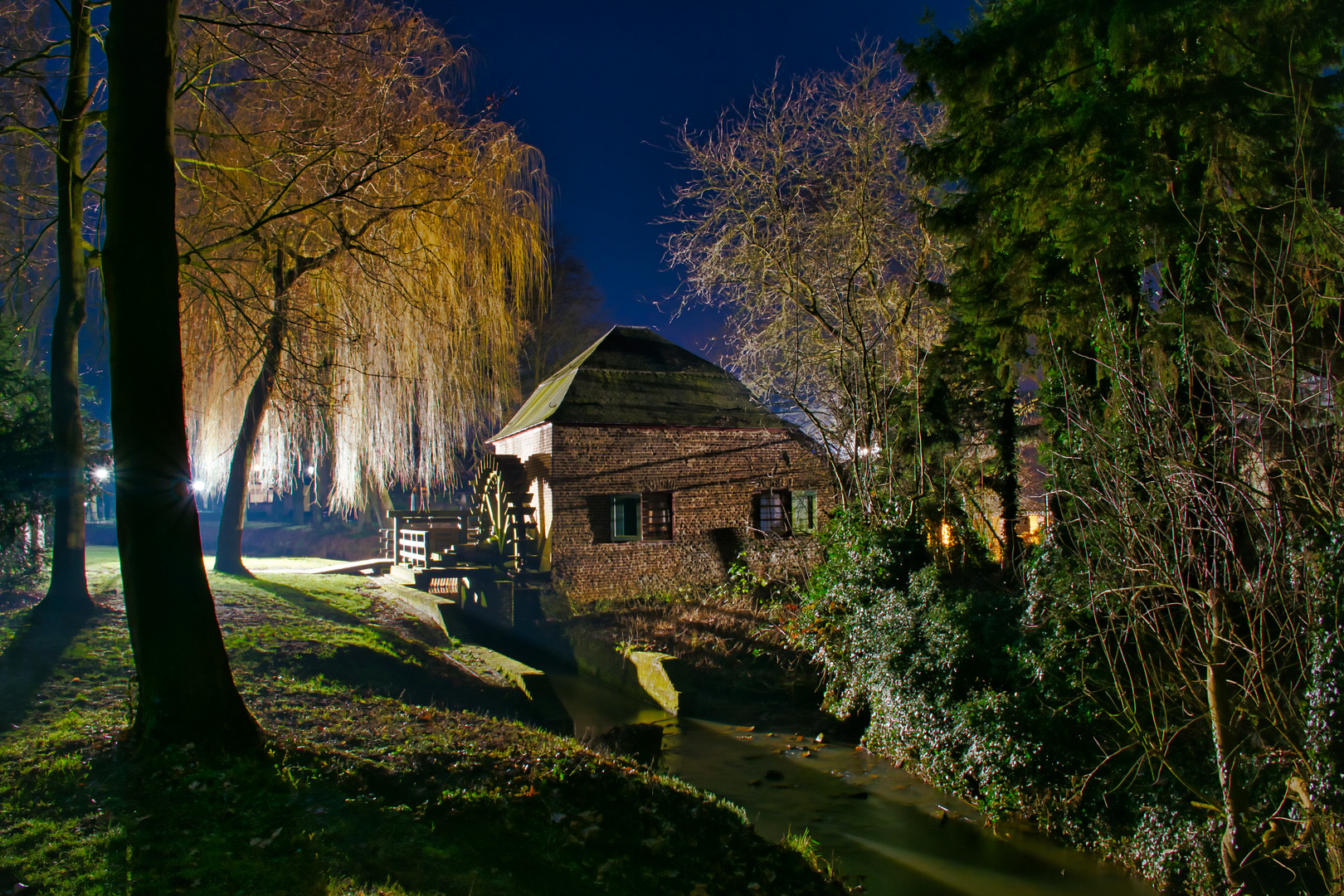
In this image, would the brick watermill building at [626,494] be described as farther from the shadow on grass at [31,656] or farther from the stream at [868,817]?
the shadow on grass at [31,656]

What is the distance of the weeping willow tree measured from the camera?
28.3ft

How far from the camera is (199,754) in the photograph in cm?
427

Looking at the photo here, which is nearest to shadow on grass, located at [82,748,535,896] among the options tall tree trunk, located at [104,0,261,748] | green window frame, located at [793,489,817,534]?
tall tree trunk, located at [104,0,261,748]

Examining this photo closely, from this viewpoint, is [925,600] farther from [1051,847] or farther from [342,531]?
[342,531]

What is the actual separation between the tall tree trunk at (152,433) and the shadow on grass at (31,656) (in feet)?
4.82

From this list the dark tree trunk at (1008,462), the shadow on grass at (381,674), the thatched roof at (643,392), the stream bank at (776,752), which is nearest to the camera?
the stream bank at (776,752)

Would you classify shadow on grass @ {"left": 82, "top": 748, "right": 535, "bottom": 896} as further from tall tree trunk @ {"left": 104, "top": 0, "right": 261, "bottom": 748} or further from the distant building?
the distant building

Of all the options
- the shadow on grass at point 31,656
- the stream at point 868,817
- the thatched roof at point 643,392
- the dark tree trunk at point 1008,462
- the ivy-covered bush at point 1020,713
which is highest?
the thatched roof at point 643,392

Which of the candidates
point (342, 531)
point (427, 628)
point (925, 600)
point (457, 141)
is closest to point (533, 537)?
point (427, 628)

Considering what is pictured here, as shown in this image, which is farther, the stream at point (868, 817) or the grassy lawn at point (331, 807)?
the stream at point (868, 817)

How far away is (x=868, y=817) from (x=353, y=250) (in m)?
8.51

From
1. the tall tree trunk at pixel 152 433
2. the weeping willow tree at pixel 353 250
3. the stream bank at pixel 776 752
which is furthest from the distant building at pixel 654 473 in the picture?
the tall tree trunk at pixel 152 433

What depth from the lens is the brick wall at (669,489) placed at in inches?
603

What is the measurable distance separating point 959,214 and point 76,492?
10.1 m
